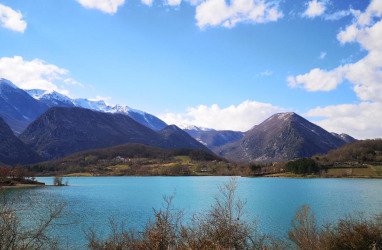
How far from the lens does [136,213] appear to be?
6156cm

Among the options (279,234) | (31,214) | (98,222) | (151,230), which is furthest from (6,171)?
(151,230)

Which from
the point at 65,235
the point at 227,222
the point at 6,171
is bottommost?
the point at 65,235

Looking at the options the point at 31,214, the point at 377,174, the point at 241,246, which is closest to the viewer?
the point at 241,246

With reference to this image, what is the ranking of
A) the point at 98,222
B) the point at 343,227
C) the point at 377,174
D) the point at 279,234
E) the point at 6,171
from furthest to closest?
the point at 377,174
the point at 6,171
the point at 98,222
the point at 279,234
the point at 343,227

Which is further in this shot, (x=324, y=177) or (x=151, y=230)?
(x=324, y=177)

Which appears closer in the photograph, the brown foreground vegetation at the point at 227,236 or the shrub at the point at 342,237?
the brown foreground vegetation at the point at 227,236

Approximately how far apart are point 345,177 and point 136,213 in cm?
15814

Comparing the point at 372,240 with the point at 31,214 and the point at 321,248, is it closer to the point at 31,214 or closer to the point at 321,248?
the point at 321,248

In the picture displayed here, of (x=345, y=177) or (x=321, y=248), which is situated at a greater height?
(x=345, y=177)

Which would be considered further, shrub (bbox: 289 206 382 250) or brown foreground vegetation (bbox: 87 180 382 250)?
shrub (bbox: 289 206 382 250)

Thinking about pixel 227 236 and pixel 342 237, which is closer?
pixel 227 236

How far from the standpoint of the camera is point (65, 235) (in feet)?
137

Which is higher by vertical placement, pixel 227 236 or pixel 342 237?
pixel 227 236

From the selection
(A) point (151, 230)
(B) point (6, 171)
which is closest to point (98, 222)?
(A) point (151, 230)
